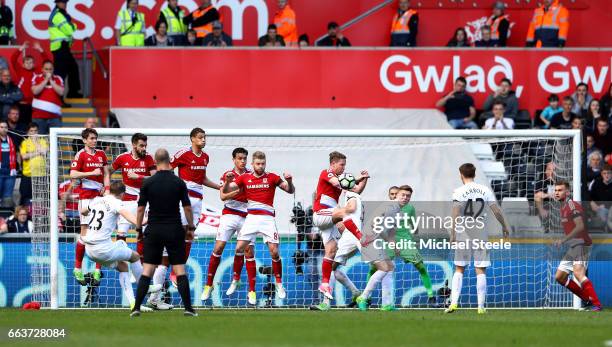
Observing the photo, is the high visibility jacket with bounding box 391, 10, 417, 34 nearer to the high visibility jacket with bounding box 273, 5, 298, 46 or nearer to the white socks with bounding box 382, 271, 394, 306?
the high visibility jacket with bounding box 273, 5, 298, 46

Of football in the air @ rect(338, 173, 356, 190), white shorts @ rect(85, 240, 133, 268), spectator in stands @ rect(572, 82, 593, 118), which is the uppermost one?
spectator in stands @ rect(572, 82, 593, 118)

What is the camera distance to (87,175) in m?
18.0

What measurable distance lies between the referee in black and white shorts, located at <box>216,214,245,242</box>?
2.73m

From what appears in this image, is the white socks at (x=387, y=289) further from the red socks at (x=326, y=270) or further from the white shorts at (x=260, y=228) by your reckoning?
the white shorts at (x=260, y=228)

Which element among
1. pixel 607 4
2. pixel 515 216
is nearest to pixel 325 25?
pixel 607 4

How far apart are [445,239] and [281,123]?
19.2 feet

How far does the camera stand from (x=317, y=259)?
19156 millimetres

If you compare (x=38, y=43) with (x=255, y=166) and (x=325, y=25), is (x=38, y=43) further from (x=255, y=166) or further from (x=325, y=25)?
(x=255, y=166)

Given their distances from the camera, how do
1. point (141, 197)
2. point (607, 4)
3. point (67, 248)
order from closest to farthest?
1. point (141, 197)
2. point (67, 248)
3. point (607, 4)

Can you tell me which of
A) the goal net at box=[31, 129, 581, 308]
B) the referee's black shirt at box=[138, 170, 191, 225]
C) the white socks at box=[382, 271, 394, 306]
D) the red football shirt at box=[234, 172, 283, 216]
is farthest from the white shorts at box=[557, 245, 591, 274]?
the referee's black shirt at box=[138, 170, 191, 225]

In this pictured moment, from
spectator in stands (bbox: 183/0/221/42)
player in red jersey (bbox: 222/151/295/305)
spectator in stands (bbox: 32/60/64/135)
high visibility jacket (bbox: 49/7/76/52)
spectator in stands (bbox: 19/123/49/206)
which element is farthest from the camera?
spectator in stands (bbox: 183/0/221/42)

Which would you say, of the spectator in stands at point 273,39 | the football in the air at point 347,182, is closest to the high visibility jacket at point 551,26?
the spectator in stands at point 273,39

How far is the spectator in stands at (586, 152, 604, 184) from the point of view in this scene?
21469mm

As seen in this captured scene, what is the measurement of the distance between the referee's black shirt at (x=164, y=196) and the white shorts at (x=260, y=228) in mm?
2593
